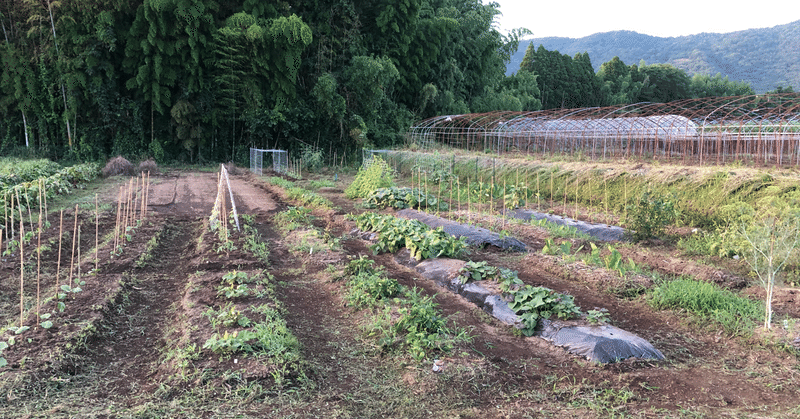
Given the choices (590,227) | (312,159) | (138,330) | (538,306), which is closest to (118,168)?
(312,159)

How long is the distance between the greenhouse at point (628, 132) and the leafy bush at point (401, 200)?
6.46 metres

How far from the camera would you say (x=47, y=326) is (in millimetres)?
3723

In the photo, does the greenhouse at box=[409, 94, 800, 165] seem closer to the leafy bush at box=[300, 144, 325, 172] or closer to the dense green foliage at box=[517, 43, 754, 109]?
the leafy bush at box=[300, 144, 325, 172]

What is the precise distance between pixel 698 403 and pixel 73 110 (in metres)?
22.7

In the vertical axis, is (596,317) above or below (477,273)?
below

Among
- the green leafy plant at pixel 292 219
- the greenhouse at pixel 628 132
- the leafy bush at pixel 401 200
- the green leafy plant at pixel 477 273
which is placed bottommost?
the green leafy plant at pixel 477 273

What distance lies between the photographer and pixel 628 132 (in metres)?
15.2

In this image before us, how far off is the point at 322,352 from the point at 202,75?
1934cm

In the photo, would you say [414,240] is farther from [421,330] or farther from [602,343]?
[602,343]

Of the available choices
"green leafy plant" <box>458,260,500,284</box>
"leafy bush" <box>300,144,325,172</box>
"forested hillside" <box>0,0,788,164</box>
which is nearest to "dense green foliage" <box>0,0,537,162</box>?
"forested hillside" <box>0,0,788,164</box>

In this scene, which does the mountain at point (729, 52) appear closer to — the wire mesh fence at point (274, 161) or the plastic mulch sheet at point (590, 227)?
the wire mesh fence at point (274, 161)

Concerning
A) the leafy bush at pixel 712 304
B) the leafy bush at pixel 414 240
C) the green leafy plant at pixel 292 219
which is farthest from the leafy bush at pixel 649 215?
the green leafy plant at pixel 292 219

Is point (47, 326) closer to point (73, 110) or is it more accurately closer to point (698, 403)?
point (698, 403)

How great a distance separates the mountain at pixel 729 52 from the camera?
7581cm
